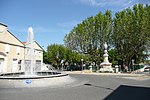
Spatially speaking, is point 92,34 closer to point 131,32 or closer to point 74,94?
point 131,32

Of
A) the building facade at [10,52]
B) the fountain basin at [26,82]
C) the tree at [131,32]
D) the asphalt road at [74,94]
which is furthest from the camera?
the tree at [131,32]

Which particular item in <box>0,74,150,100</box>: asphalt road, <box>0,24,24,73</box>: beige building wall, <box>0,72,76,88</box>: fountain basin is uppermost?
<box>0,24,24,73</box>: beige building wall

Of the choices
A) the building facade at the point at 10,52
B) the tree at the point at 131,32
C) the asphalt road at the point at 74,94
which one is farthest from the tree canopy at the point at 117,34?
the asphalt road at the point at 74,94

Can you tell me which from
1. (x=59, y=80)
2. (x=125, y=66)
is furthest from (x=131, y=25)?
(x=59, y=80)

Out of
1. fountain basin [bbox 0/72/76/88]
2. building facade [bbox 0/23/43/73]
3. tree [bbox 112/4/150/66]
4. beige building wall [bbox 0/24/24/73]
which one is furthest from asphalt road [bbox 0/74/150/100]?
tree [bbox 112/4/150/66]

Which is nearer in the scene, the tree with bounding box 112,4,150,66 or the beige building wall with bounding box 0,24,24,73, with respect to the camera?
the beige building wall with bounding box 0,24,24,73

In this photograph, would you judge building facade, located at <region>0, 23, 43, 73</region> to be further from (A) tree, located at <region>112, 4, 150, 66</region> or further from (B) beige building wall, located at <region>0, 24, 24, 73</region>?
(A) tree, located at <region>112, 4, 150, 66</region>

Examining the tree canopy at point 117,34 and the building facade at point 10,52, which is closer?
the building facade at point 10,52

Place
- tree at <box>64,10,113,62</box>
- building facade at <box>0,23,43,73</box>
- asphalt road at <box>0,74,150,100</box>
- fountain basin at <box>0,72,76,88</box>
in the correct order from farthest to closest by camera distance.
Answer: tree at <box>64,10,113,62</box>
building facade at <box>0,23,43,73</box>
fountain basin at <box>0,72,76,88</box>
asphalt road at <box>0,74,150,100</box>

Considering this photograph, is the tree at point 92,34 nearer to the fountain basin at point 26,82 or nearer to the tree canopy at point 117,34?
the tree canopy at point 117,34

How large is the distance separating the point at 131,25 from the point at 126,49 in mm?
6810

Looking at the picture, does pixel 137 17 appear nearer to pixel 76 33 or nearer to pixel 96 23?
pixel 96 23

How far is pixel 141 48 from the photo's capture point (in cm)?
4400

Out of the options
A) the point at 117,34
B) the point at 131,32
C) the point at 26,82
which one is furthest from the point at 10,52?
the point at 26,82
